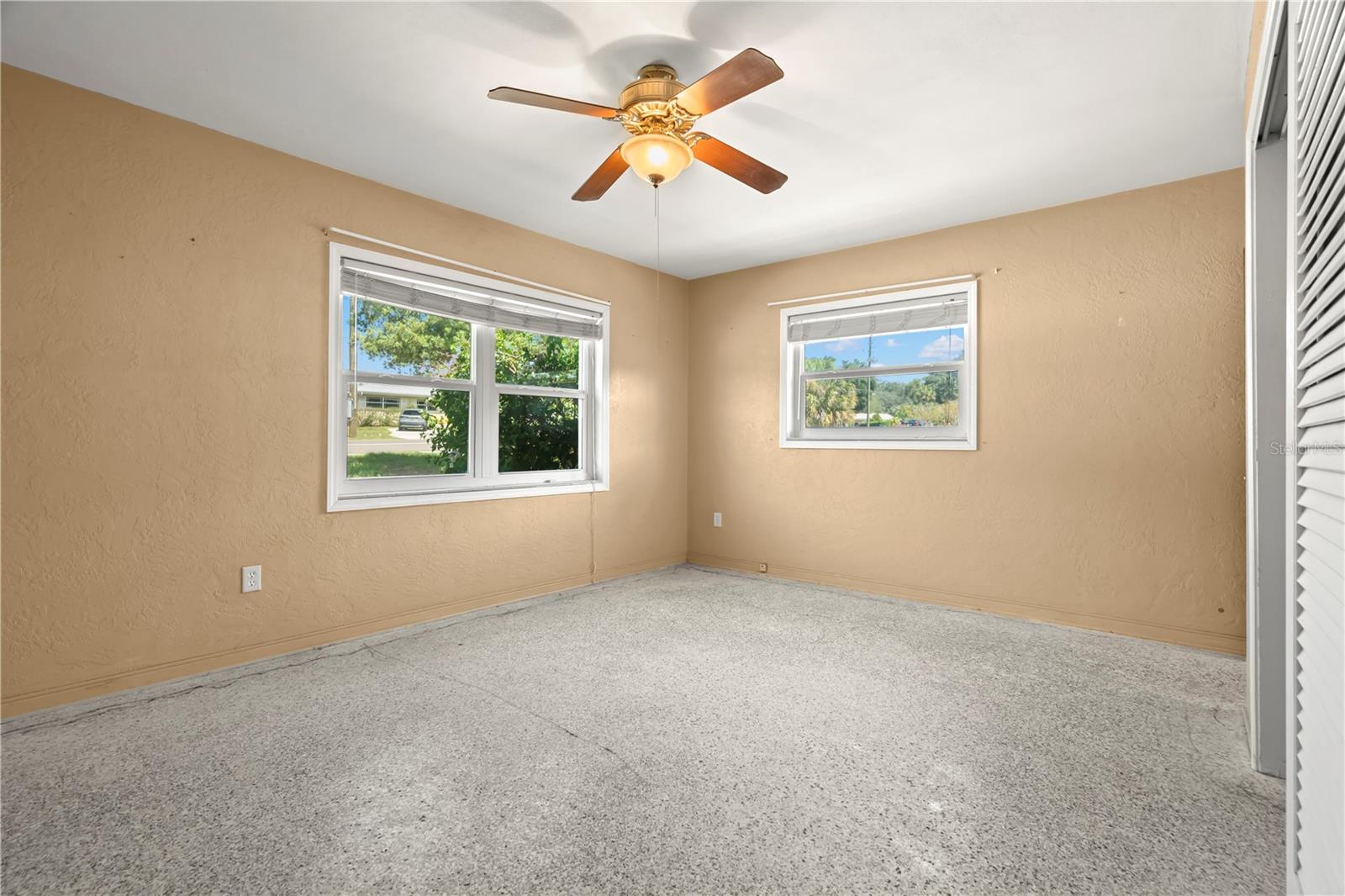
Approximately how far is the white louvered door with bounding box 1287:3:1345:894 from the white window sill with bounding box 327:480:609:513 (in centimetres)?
352

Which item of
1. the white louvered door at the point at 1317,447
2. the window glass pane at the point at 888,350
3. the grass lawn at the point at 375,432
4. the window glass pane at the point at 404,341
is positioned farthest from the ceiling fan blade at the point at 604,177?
the window glass pane at the point at 888,350

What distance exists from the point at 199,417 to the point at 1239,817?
13.0 ft

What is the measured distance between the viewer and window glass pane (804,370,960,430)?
4156 millimetres

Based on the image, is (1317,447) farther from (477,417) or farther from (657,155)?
(477,417)

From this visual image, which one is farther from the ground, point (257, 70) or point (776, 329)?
point (257, 70)

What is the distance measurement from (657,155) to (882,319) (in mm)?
2417

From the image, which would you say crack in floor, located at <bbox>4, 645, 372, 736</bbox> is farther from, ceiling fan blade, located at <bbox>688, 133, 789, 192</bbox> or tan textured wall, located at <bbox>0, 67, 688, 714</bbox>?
ceiling fan blade, located at <bbox>688, 133, 789, 192</bbox>

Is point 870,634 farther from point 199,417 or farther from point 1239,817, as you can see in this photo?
point 199,417

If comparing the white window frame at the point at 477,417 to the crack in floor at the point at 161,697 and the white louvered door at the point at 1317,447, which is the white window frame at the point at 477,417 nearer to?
the crack in floor at the point at 161,697

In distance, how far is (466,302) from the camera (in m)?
3.83

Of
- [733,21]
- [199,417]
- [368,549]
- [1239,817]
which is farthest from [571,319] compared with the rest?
[1239,817]

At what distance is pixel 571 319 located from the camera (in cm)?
443

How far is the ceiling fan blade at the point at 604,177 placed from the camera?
103 inches

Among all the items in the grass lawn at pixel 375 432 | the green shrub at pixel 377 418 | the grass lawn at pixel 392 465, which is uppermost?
the green shrub at pixel 377 418
